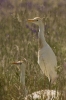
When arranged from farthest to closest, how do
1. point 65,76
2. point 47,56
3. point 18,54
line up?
point 18,54 < point 47,56 < point 65,76

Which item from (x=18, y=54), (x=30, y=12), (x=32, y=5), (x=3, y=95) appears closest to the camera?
(x=3, y=95)

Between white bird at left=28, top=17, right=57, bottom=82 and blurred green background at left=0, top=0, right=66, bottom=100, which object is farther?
white bird at left=28, top=17, right=57, bottom=82

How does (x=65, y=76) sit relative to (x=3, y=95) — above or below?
above

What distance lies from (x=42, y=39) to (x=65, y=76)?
3.20m

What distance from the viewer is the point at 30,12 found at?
15969 millimetres

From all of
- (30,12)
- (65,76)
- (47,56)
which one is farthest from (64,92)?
(30,12)

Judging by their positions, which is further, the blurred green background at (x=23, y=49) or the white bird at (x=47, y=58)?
the white bird at (x=47, y=58)

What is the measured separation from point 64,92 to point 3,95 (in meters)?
1.38

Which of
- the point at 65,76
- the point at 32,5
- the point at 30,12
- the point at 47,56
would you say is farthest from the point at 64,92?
the point at 32,5

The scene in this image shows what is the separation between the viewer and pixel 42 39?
8.52 metres

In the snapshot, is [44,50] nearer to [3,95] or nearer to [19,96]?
[3,95]

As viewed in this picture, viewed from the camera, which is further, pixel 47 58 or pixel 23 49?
pixel 23 49

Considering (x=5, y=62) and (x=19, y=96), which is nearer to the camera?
(x=19, y=96)

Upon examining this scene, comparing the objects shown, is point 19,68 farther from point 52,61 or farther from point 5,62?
point 52,61
